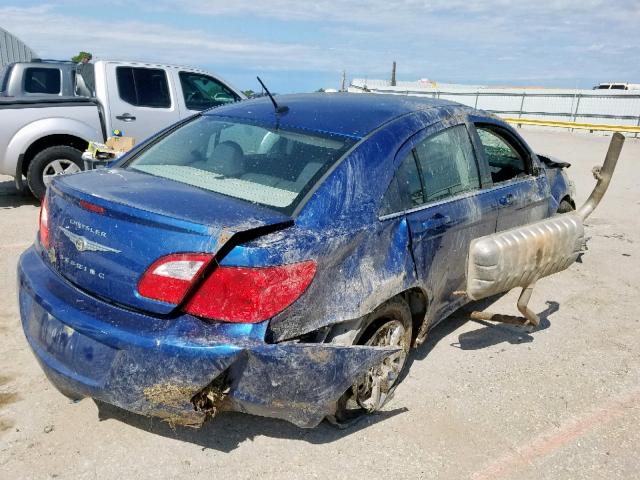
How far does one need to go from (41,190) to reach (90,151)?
1.68 m

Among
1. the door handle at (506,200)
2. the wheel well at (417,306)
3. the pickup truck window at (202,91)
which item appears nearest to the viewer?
the wheel well at (417,306)

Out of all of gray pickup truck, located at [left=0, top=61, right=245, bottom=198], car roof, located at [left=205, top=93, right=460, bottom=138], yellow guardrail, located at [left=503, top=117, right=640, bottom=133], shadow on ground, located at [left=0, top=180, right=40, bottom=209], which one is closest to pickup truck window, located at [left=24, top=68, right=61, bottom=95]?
gray pickup truck, located at [left=0, top=61, right=245, bottom=198]

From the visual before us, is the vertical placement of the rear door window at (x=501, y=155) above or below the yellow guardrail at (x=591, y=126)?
above

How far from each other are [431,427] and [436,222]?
1.13 meters

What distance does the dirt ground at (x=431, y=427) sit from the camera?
2664 mm

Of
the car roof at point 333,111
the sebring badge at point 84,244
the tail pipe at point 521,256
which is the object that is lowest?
the tail pipe at point 521,256

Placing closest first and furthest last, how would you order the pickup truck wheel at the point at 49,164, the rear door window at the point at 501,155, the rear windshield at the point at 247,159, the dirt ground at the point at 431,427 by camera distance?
the dirt ground at the point at 431,427, the rear windshield at the point at 247,159, the rear door window at the point at 501,155, the pickup truck wheel at the point at 49,164

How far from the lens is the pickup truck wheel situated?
7.04 meters

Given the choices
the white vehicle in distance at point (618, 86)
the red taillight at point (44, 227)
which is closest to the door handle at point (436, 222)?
the red taillight at point (44, 227)

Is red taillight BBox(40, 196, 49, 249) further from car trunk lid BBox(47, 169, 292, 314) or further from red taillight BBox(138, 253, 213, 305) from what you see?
red taillight BBox(138, 253, 213, 305)

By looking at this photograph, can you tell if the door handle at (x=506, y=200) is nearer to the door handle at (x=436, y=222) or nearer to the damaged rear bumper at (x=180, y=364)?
the door handle at (x=436, y=222)

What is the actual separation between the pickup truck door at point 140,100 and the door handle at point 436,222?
5.48 m

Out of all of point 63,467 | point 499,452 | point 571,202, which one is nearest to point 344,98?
point 499,452

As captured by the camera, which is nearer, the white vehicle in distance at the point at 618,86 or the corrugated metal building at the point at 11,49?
the corrugated metal building at the point at 11,49
